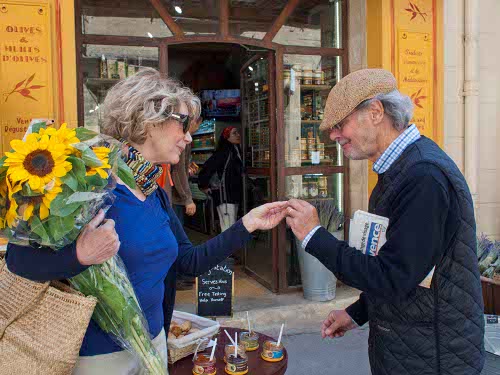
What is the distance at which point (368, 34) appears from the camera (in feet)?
17.6

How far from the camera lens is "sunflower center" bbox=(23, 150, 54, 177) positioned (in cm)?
129

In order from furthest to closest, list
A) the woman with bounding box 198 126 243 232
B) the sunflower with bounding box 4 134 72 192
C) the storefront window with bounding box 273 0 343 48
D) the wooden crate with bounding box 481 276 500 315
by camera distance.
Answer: the woman with bounding box 198 126 243 232, the storefront window with bounding box 273 0 343 48, the wooden crate with bounding box 481 276 500 315, the sunflower with bounding box 4 134 72 192

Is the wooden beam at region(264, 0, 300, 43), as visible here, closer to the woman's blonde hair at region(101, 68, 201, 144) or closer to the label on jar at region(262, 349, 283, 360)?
the woman's blonde hair at region(101, 68, 201, 144)

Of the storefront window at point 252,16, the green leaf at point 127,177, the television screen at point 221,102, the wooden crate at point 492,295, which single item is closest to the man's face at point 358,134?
the green leaf at point 127,177

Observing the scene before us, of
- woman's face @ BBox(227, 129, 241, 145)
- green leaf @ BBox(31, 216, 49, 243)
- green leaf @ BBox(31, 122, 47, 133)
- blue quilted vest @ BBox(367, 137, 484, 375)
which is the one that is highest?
woman's face @ BBox(227, 129, 241, 145)

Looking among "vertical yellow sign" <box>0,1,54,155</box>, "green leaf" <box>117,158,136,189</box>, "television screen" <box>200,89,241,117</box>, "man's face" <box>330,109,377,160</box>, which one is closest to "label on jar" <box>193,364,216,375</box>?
"green leaf" <box>117,158,136,189</box>

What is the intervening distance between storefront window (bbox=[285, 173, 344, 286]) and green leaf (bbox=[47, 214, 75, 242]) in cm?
418

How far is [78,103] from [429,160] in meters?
3.75

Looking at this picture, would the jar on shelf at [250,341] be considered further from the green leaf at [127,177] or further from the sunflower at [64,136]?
the sunflower at [64,136]

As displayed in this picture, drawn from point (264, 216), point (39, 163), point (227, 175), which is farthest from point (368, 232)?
point (227, 175)

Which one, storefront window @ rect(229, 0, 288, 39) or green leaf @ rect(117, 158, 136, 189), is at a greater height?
storefront window @ rect(229, 0, 288, 39)

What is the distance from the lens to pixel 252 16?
5.16 metres

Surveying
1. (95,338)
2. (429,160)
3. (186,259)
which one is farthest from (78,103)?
(429,160)

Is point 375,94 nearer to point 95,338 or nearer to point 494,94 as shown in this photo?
point 95,338
